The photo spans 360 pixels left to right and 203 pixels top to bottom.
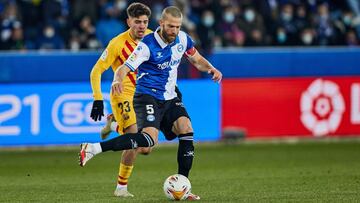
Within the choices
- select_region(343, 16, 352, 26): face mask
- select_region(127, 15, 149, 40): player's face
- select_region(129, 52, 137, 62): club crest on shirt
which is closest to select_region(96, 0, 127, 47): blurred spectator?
select_region(343, 16, 352, 26): face mask

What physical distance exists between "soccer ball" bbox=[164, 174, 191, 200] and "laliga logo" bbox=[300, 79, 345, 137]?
983cm

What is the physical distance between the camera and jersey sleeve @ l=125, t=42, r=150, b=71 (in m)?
10.3

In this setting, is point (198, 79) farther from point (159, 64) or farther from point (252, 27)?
point (159, 64)

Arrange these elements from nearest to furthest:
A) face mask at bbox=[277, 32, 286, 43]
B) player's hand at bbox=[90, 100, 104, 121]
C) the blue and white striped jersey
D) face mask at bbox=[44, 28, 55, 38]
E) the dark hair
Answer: the blue and white striped jersey, player's hand at bbox=[90, 100, 104, 121], the dark hair, face mask at bbox=[44, 28, 55, 38], face mask at bbox=[277, 32, 286, 43]

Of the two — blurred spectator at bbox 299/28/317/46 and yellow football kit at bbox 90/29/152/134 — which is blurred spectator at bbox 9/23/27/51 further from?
yellow football kit at bbox 90/29/152/134

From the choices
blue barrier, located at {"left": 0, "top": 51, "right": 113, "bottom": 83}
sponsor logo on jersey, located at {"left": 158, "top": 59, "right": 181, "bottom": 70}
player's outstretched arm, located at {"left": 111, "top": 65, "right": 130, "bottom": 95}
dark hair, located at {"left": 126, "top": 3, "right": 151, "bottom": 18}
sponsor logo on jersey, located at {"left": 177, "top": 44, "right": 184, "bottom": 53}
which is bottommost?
blue barrier, located at {"left": 0, "top": 51, "right": 113, "bottom": 83}

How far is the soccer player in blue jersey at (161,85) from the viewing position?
33.4 ft

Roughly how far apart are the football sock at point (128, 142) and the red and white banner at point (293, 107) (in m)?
9.33

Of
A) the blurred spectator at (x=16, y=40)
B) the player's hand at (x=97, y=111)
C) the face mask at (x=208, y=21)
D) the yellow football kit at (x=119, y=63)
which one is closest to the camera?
the player's hand at (x=97, y=111)

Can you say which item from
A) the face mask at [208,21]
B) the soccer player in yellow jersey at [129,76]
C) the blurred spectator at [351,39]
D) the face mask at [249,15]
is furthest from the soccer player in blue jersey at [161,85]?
the blurred spectator at [351,39]

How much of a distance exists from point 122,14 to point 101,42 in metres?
0.82

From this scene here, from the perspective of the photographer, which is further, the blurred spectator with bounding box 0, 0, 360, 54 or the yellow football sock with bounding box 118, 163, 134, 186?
the blurred spectator with bounding box 0, 0, 360, 54

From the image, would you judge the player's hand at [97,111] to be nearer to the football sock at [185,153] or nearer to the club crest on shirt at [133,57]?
the club crest on shirt at [133,57]

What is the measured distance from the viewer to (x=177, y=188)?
1010cm
